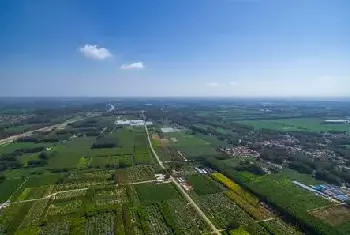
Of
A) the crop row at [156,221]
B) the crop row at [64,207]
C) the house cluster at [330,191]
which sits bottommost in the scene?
the crop row at [156,221]

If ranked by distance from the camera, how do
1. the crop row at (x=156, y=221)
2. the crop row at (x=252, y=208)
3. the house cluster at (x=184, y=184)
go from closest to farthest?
the crop row at (x=156, y=221) → the crop row at (x=252, y=208) → the house cluster at (x=184, y=184)

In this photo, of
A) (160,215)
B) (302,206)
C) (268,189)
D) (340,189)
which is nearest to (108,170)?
(160,215)

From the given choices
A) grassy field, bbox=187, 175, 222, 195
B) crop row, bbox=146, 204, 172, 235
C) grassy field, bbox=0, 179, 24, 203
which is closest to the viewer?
crop row, bbox=146, 204, 172, 235

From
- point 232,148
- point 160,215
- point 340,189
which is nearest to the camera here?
point 160,215

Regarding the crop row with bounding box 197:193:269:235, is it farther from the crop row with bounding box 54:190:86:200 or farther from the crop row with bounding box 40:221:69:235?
the crop row with bounding box 54:190:86:200

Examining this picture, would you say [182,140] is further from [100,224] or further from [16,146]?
[100,224]

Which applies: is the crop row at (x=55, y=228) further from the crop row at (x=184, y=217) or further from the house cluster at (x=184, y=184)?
the house cluster at (x=184, y=184)

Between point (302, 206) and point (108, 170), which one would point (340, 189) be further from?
point (108, 170)

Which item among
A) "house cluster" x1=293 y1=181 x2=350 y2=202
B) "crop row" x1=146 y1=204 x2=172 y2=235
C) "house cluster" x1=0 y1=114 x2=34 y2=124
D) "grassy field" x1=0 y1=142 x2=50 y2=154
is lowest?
"crop row" x1=146 y1=204 x2=172 y2=235

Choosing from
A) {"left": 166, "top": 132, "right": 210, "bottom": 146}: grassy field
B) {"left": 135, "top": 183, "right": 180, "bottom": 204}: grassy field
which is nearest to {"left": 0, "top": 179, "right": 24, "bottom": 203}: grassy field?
{"left": 135, "top": 183, "right": 180, "bottom": 204}: grassy field

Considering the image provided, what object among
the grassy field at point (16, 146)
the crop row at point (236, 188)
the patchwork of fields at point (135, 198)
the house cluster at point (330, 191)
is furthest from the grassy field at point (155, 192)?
the grassy field at point (16, 146)

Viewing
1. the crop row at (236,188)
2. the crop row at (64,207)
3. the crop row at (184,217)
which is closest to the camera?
the crop row at (184,217)
